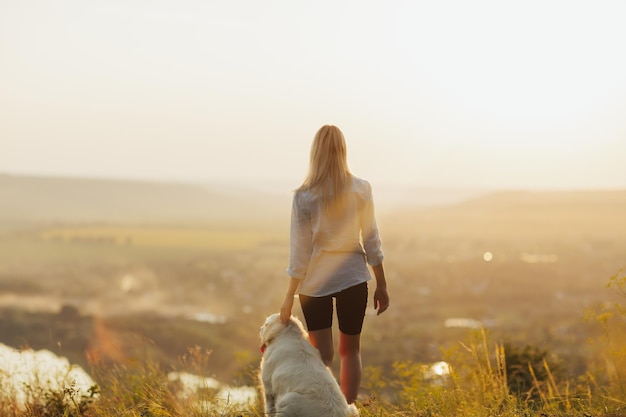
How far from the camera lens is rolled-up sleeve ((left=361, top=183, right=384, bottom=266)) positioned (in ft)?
14.2

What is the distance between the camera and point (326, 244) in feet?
13.8

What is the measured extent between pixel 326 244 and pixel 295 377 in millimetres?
952

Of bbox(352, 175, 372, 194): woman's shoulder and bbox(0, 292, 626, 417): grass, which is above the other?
bbox(352, 175, 372, 194): woman's shoulder

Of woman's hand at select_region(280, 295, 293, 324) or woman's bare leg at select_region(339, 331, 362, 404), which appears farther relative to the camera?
woman's bare leg at select_region(339, 331, 362, 404)

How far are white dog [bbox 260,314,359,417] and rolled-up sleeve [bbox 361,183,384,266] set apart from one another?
0.74 meters

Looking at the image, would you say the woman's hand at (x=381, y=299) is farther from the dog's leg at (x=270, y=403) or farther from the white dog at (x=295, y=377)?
the dog's leg at (x=270, y=403)

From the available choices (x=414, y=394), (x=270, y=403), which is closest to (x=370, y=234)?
(x=270, y=403)

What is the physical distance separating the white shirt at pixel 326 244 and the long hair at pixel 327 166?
0.07 m

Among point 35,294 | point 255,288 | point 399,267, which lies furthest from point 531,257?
point 35,294

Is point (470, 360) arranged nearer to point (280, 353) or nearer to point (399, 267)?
point (280, 353)

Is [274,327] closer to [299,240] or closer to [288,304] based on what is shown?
[288,304]

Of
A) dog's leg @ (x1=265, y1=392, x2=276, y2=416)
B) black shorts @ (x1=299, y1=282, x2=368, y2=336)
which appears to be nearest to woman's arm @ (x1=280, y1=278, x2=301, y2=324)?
black shorts @ (x1=299, y1=282, x2=368, y2=336)

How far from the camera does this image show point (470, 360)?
5.45 m

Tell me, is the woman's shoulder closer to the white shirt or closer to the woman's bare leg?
the white shirt
